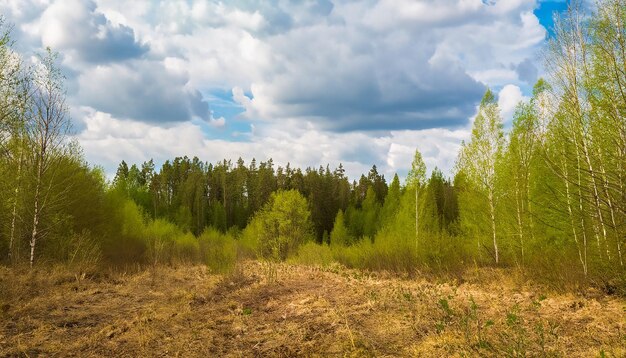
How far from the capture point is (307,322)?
8961mm

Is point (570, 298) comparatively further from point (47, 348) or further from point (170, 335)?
point (47, 348)

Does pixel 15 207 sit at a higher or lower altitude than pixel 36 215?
higher

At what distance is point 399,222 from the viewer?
31.6 metres

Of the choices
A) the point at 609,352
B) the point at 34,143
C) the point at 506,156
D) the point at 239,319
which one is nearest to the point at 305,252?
the point at 506,156

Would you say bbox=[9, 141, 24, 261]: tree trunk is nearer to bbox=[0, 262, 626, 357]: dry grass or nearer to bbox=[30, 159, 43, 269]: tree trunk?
bbox=[30, 159, 43, 269]: tree trunk

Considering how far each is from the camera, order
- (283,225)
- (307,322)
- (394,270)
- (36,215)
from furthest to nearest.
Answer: (283,225) → (394,270) → (36,215) → (307,322)

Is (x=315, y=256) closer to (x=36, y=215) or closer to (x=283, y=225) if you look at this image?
(x=283, y=225)

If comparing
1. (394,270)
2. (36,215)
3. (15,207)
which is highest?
(15,207)

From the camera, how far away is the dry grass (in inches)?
273

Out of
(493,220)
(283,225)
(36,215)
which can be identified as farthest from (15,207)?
A: (283,225)

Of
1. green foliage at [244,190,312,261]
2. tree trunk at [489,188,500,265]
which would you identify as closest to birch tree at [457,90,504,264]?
tree trunk at [489,188,500,265]

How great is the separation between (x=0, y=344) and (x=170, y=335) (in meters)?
3.00

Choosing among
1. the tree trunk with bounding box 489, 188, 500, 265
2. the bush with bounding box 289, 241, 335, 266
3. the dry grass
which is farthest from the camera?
the bush with bounding box 289, 241, 335, 266

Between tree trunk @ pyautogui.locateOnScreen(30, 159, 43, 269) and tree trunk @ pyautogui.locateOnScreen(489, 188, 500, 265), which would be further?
tree trunk @ pyautogui.locateOnScreen(489, 188, 500, 265)
